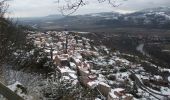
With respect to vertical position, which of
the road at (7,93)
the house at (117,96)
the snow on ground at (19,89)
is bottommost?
the house at (117,96)

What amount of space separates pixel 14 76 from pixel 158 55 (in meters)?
74.8

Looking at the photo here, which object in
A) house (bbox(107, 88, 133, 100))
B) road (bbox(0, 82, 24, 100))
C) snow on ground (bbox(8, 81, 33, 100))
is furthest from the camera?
house (bbox(107, 88, 133, 100))

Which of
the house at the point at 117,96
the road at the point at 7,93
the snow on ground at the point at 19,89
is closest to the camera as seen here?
the road at the point at 7,93

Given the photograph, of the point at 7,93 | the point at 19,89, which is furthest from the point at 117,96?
the point at 7,93

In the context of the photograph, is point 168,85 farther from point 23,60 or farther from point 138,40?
point 138,40

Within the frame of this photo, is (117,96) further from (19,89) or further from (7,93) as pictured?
(7,93)

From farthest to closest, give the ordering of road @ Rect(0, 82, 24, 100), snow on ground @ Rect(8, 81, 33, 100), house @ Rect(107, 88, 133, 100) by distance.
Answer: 1. house @ Rect(107, 88, 133, 100)
2. snow on ground @ Rect(8, 81, 33, 100)
3. road @ Rect(0, 82, 24, 100)

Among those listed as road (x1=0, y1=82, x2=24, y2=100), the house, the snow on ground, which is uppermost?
road (x1=0, y1=82, x2=24, y2=100)

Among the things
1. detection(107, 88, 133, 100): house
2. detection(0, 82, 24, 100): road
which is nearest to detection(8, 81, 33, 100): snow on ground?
detection(0, 82, 24, 100): road

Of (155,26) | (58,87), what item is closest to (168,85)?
(58,87)

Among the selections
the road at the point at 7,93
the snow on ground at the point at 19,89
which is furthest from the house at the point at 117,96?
the road at the point at 7,93

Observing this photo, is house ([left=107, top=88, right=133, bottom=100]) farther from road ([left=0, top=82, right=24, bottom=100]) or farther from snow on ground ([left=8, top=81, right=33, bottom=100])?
road ([left=0, top=82, right=24, bottom=100])

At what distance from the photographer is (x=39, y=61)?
8.40m

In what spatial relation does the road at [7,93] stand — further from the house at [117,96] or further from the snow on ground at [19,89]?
the house at [117,96]
